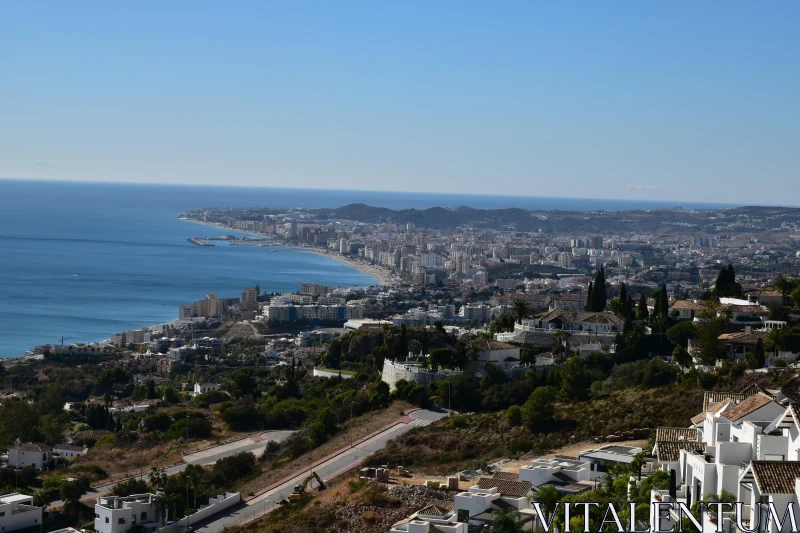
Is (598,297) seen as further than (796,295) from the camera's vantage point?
Yes

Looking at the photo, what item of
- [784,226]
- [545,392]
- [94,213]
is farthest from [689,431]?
[94,213]

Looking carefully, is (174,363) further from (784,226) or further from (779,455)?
(784,226)

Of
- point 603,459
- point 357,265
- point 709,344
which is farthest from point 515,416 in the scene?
point 357,265

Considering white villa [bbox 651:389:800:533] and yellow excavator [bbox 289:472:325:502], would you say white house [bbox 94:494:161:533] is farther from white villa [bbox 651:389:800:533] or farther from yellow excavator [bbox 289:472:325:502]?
white villa [bbox 651:389:800:533]

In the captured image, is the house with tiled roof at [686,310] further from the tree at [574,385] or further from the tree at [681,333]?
the tree at [574,385]

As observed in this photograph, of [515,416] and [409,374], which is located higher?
[515,416]

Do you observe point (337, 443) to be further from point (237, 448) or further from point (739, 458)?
point (739, 458)
